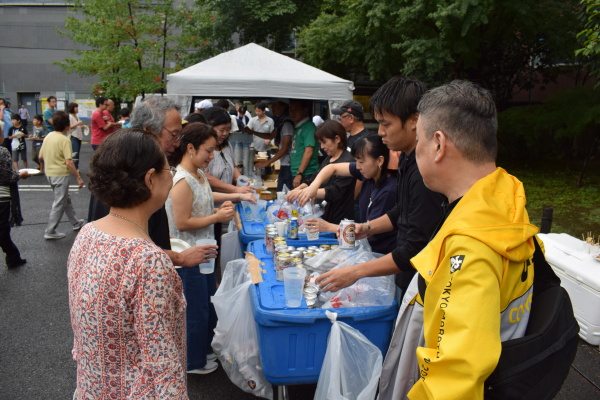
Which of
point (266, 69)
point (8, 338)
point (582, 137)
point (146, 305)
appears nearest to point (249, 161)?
point (266, 69)

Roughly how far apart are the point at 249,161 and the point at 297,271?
560cm

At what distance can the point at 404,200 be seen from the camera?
7.27 ft

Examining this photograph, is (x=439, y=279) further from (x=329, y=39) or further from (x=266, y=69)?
(x=329, y=39)

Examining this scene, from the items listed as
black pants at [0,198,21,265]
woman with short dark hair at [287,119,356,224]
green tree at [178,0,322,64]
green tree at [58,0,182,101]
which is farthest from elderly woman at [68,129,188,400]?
green tree at [178,0,322,64]

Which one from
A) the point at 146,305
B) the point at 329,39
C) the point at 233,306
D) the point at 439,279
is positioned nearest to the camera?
the point at 439,279

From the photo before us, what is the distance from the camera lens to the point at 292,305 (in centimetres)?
229

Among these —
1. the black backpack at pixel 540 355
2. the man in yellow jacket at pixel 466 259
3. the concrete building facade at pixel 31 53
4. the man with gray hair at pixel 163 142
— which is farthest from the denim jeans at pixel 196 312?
the concrete building facade at pixel 31 53

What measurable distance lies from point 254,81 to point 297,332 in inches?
195

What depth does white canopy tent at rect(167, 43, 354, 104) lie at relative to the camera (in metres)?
6.49

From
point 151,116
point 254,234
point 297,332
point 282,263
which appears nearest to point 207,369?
point 254,234

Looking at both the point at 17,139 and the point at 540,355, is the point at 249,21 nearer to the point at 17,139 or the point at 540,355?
the point at 17,139

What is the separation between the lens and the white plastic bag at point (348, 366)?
214 centimetres

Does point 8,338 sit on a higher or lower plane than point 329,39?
lower

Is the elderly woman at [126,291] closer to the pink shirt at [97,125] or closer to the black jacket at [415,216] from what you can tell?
the black jacket at [415,216]
